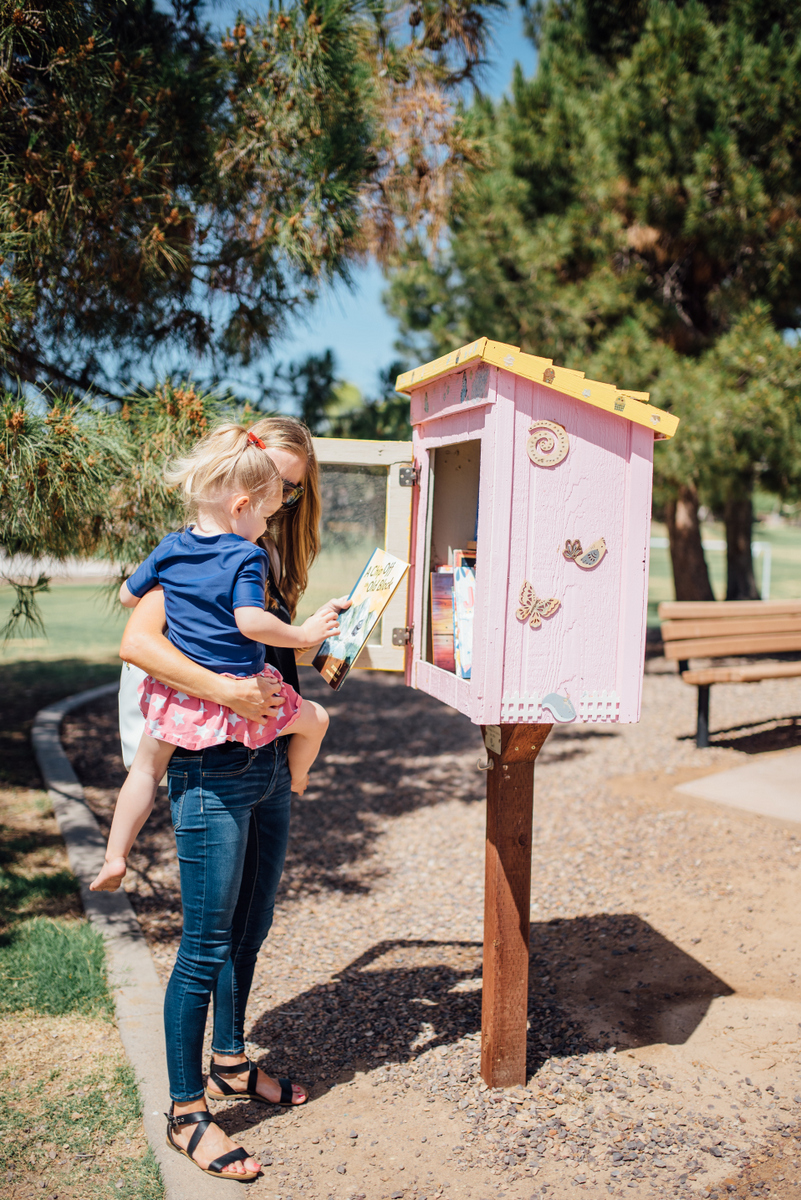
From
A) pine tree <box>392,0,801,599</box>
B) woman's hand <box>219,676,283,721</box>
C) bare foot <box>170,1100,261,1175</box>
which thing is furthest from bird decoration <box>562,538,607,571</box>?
pine tree <box>392,0,801,599</box>

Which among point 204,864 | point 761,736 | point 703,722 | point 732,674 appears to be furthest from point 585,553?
point 761,736

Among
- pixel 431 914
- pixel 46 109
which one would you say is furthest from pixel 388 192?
pixel 431 914

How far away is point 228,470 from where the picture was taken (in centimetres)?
190

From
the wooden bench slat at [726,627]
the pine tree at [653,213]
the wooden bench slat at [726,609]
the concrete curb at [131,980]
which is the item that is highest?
the pine tree at [653,213]

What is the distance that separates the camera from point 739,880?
3596 millimetres

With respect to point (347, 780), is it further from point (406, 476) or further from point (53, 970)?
point (406, 476)

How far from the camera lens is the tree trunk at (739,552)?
34.3 ft

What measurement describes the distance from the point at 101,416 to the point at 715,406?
5.50 meters

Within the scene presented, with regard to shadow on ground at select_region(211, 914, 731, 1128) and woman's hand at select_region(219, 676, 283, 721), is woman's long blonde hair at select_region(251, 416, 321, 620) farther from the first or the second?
shadow on ground at select_region(211, 914, 731, 1128)

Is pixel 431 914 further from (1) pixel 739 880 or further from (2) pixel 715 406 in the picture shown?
(2) pixel 715 406

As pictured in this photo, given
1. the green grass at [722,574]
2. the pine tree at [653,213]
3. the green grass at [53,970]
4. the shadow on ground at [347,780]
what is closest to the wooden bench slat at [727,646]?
the shadow on ground at [347,780]

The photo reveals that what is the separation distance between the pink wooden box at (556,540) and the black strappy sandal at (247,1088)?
1151mm

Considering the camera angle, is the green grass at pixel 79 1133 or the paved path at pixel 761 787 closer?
the green grass at pixel 79 1133

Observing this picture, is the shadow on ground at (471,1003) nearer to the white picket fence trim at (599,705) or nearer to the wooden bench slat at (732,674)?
the white picket fence trim at (599,705)
